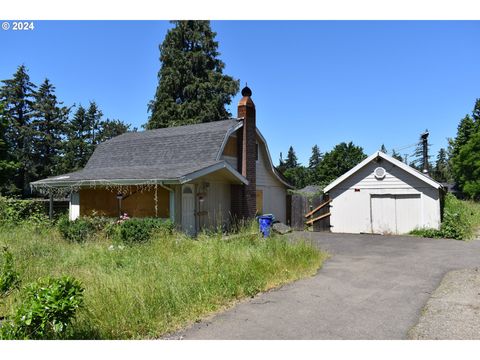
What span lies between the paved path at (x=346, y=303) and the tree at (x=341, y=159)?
1973 inches

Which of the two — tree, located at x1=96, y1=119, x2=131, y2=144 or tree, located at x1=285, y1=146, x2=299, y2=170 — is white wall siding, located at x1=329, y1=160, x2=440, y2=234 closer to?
tree, located at x1=96, y1=119, x2=131, y2=144

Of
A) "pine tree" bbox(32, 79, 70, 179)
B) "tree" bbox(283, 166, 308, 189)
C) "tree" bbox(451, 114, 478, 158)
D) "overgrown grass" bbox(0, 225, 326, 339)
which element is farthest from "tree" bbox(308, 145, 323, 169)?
"overgrown grass" bbox(0, 225, 326, 339)

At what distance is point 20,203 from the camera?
16.9 m

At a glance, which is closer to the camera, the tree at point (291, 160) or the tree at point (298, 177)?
the tree at point (298, 177)

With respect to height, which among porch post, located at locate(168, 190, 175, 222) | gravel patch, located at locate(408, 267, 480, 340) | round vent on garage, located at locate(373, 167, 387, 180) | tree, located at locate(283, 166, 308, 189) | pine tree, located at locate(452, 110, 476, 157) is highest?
pine tree, located at locate(452, 110, 476, 157)

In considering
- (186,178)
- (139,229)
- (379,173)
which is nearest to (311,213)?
(379,173)

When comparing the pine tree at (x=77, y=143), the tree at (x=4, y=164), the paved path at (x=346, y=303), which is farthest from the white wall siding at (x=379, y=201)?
the pine tree at (x=77, y=143)

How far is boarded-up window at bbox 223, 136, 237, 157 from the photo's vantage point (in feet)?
57.9

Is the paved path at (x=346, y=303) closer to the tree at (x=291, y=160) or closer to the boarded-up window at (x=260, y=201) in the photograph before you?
the boarded-up window at (x=260, y=201)

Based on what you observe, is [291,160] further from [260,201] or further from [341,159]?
[260,201]

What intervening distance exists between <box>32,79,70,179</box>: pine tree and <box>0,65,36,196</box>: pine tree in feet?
2.09

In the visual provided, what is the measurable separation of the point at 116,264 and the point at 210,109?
29.1 meters

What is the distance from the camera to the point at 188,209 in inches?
591

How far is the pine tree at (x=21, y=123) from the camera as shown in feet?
122
